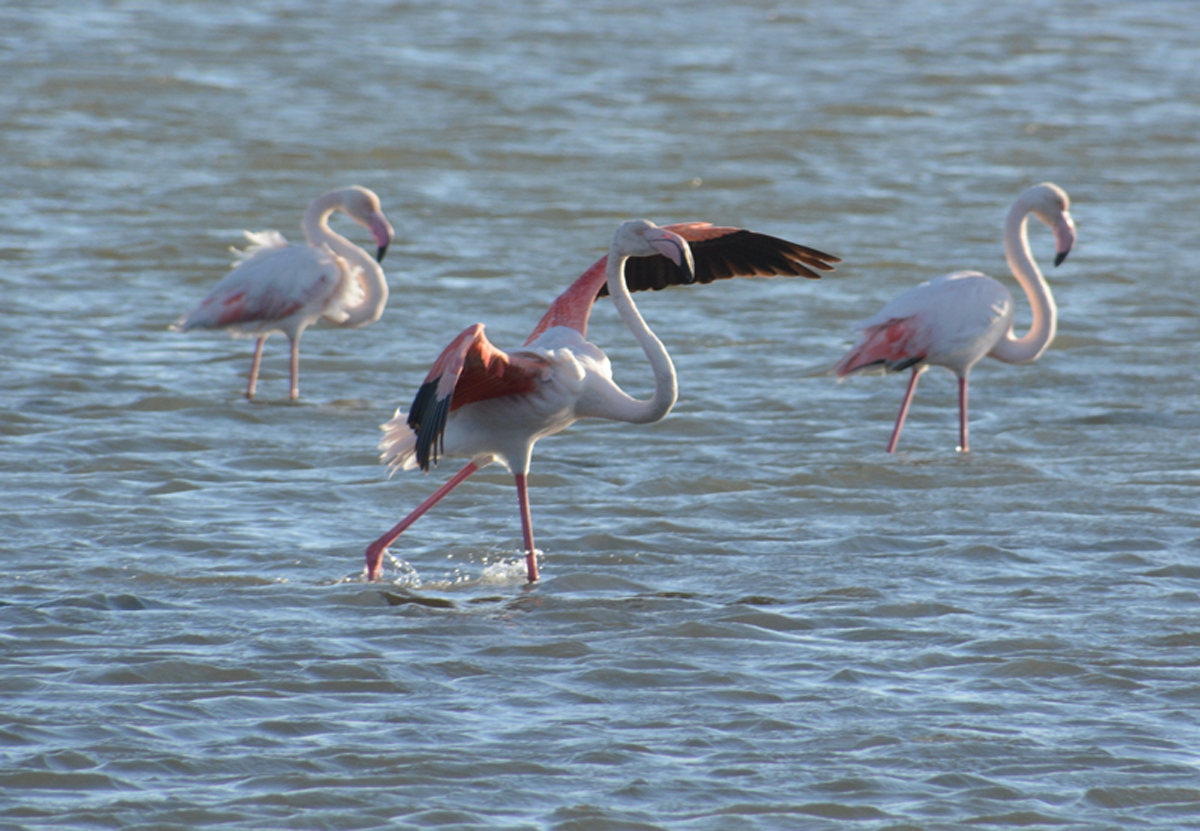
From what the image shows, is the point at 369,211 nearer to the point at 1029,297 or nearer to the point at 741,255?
the point at 1029,297

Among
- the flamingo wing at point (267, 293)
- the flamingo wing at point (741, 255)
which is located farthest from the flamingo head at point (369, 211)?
the flamingo wing at point (741, 255)

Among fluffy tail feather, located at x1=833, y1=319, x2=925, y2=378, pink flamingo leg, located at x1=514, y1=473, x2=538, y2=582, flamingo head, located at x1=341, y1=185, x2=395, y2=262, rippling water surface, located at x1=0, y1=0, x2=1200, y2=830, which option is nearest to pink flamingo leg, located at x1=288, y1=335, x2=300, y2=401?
rippling water surface, located at x1=0, y1=0, x2=1200, y2=830

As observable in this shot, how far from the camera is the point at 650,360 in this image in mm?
5664

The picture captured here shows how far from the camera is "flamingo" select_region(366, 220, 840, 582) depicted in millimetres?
5387

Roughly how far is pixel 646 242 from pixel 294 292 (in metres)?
3.78

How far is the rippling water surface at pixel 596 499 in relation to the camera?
437cm

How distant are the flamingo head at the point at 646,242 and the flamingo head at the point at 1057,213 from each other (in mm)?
3633

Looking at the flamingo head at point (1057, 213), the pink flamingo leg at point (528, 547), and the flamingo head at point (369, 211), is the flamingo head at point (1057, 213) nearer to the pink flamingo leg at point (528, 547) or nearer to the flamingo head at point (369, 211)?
the flamingo head at point (369, 211)

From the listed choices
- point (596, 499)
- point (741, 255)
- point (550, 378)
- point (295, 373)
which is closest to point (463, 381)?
point (550, 378)

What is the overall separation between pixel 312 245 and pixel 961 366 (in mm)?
3731

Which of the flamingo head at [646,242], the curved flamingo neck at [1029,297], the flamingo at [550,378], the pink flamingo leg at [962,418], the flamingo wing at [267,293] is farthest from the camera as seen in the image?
the flamingo wing at [267,293]

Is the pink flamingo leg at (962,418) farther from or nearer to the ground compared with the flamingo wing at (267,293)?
nearer to the ground

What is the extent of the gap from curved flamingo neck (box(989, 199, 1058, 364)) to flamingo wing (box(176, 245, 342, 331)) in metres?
3.54

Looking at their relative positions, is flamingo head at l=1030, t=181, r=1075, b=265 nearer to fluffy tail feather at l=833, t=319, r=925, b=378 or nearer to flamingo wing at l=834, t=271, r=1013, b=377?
flamingo wing at l=834, t=271, r=1013, b=377
